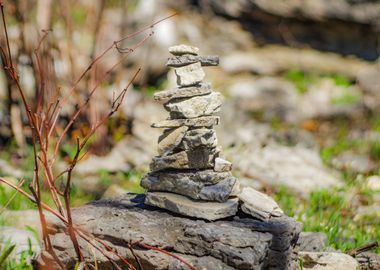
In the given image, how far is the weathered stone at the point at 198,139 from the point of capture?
112 inches

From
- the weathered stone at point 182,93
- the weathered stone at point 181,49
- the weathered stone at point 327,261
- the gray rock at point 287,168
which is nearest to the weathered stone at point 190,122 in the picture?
the weathered stone at point 182,93

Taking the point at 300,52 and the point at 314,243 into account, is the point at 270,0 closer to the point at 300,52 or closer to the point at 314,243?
the point at 300,52

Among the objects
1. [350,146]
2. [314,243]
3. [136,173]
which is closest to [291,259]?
[314,243]

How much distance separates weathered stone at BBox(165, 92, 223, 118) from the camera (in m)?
2.88

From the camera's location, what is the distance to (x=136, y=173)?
541cm

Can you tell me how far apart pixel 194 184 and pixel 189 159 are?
0.13 metres

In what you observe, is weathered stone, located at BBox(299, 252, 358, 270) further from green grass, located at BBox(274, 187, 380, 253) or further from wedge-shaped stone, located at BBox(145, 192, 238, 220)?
wedge-shaped stone, located at BBox(145, 192, 238, 220)

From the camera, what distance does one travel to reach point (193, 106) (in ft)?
9.50

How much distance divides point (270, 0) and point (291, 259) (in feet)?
22.3

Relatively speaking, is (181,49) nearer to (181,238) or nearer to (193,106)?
(193,106)

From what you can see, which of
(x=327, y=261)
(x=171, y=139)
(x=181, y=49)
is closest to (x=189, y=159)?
(x=171, y=139)

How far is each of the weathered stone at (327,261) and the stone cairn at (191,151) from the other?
22.7 inches

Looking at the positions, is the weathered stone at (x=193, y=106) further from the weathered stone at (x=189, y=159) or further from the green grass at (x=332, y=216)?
the green grass at (x=332, y=216)

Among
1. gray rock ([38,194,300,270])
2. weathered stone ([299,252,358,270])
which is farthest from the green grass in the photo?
gray rock ([38,194,300,270])
